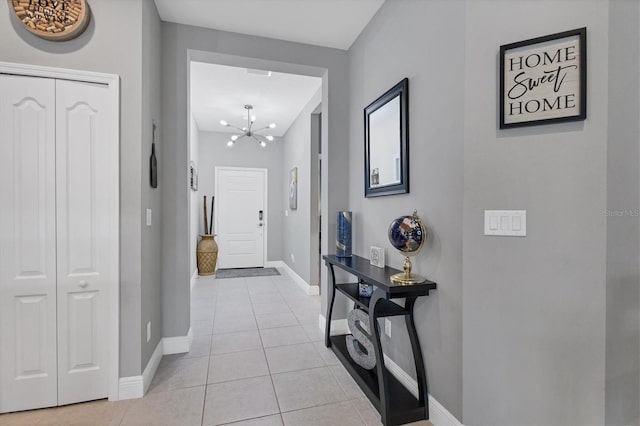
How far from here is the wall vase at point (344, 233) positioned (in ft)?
8.83

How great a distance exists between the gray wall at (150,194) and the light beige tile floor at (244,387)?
286mm

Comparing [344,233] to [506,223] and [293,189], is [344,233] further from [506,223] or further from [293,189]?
[293,189]

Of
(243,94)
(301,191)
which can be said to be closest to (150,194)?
(243,94)

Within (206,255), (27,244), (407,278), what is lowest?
(206,255)

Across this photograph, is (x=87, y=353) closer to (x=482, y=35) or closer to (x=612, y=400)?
(x=612, y=400)

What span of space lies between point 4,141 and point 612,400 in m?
3.26

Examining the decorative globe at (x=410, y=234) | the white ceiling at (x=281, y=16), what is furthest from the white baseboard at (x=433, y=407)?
the white ceiling at (x=281, y=16)

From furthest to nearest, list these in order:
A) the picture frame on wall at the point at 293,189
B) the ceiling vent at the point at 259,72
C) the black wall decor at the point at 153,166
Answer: the picture frame on wall at the point at 293,189
the ceiling vent at the point at 259,72
the black wall decor at the point at 153,166

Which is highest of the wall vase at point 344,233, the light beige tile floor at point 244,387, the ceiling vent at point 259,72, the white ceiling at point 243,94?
the white ceiling at point 243,94

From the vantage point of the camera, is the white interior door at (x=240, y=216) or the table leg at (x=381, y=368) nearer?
the table leg at (x=381, y=368)

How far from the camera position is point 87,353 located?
190 cm

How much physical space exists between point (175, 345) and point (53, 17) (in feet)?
8.00

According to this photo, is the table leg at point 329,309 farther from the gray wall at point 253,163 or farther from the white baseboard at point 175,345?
the gray wall at point 253,163

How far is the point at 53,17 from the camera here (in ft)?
5.84
